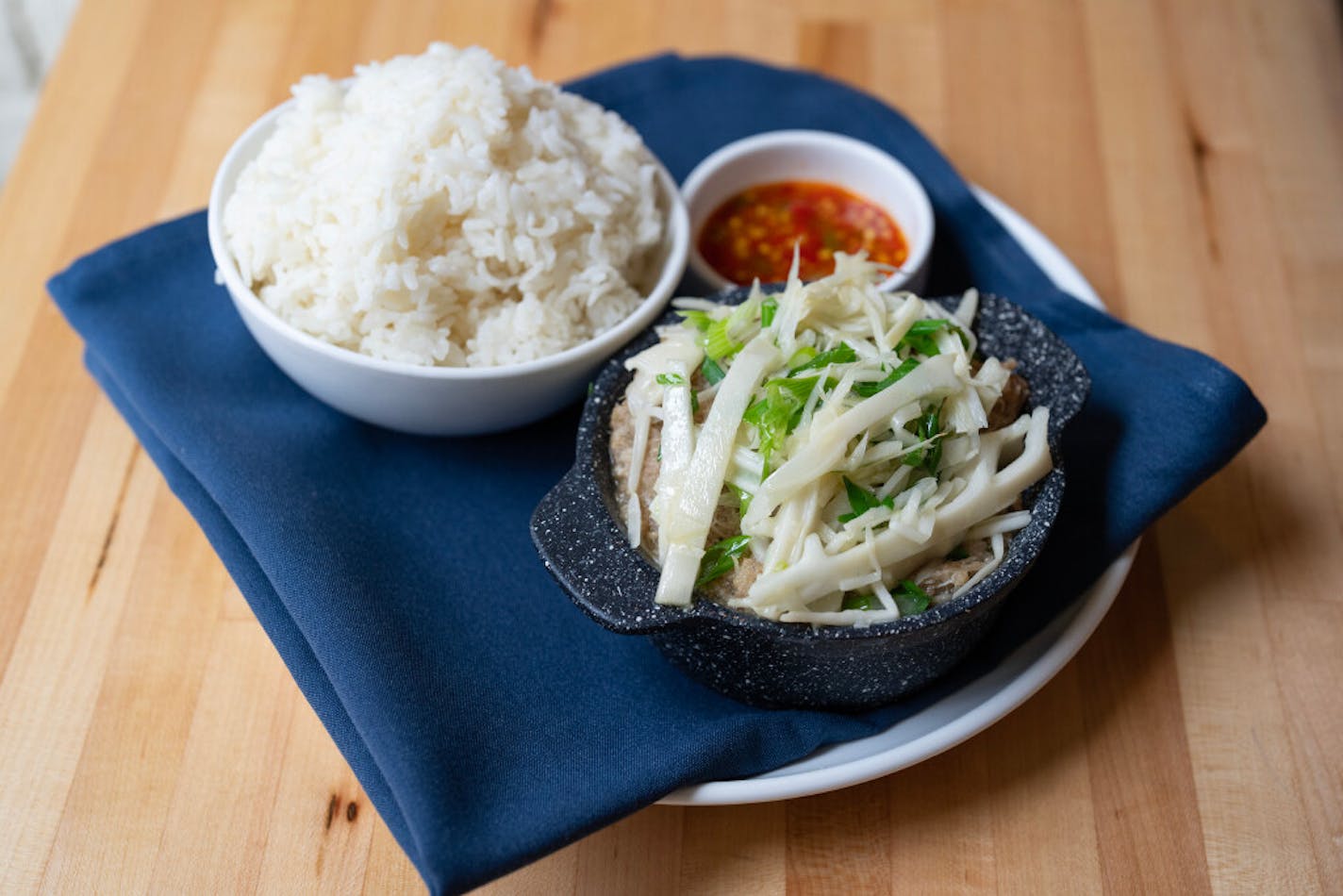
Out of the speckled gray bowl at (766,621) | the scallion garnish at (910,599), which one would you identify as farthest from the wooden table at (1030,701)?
the scallion garnish at (910,599)

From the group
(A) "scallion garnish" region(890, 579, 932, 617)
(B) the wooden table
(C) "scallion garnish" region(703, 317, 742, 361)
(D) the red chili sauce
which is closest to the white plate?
(B) the wooden table

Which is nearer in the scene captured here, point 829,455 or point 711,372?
point 829,455

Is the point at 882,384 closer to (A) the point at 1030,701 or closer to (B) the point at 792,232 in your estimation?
(A) the point at 1030,701

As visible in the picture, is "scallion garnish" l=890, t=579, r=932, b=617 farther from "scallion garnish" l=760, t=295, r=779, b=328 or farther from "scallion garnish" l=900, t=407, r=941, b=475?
"scallion garnish" l=760, t=295, r=779, b=328

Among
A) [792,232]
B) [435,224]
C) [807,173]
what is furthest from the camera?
[807,173]

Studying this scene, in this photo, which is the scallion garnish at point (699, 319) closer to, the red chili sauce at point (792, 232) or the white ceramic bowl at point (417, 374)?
the white ceramic bowl at point (417, 374)

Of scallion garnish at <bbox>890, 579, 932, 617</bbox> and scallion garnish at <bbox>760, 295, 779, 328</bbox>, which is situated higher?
scallion garnish at <bbox>760, 295, 779, 328</bbox>

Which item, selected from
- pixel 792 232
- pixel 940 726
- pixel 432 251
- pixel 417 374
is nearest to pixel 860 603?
pixel 940 726
